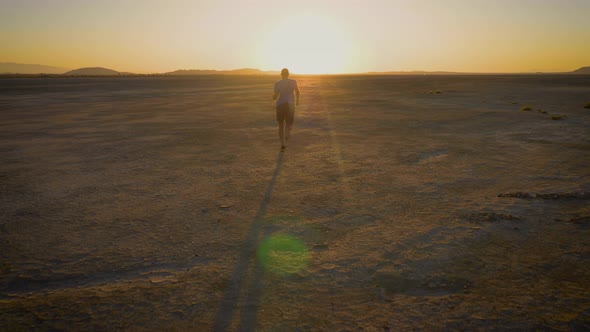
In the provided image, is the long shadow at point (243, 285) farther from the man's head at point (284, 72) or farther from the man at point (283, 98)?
the man's head at point (284, 72)

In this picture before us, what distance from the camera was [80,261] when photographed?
368cm

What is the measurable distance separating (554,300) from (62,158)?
8.97 metres

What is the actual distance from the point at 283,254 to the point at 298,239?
385mm

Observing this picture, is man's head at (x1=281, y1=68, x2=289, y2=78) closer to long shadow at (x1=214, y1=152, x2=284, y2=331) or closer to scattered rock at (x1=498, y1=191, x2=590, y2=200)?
long shadow at (x1=214, y1=152, x2=284, y2=331)

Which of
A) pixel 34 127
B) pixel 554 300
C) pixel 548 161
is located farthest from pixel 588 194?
pixel 34 127

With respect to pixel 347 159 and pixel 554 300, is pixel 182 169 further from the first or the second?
pixel 554 300

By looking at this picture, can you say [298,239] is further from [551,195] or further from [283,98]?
[283,98]

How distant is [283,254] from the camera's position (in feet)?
12.4

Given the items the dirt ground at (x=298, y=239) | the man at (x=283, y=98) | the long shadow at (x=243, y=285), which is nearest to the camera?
the long shadow at (x=243, y=285)

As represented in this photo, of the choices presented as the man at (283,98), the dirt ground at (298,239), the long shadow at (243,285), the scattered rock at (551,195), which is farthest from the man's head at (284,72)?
the scattered rock at (551,195)

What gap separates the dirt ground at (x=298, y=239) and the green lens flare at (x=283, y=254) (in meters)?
0.02

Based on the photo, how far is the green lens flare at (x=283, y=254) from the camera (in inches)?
139

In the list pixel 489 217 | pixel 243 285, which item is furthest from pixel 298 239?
pixel 489 217

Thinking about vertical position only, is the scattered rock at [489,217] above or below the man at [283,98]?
below
